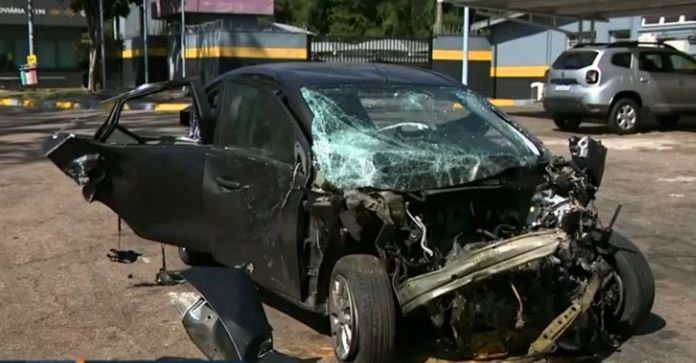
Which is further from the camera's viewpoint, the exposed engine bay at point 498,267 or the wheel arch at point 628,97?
the wheel arch at point 628,97

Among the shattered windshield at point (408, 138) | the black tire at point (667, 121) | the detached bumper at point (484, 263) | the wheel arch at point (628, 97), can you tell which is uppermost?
the shattered windshield at point (408, 138)

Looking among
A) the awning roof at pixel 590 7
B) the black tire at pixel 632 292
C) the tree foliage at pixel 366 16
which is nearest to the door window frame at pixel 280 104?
the black tire at pixel 632 292

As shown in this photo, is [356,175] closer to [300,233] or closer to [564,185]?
[300,233]

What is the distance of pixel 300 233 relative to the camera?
489 cm

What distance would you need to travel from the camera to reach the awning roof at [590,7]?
20.7 metres

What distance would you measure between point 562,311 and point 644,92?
1366 cm

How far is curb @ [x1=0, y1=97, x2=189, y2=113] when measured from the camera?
24.5 metres

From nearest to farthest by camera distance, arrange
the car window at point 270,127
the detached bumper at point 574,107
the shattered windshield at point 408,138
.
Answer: the shattered windshield at point 408,138
the car window at point 270,127
the detached bumper at point 574,107

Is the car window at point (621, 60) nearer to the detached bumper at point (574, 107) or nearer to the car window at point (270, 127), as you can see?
the detached bumper at point (574, 107)

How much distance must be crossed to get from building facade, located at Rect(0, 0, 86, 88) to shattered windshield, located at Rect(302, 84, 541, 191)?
38.3 meters

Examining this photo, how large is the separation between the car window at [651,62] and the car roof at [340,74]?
12132 millimetres

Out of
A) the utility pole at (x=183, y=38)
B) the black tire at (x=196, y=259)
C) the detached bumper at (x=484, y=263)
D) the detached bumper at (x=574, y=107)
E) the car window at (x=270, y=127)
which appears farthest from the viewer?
the utility pole at (x=183, y=38)

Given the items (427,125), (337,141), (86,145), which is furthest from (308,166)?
(86,145)

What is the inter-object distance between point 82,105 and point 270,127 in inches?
840
